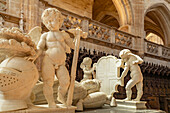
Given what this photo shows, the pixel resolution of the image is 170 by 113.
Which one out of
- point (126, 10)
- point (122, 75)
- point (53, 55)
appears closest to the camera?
point (53, 55)

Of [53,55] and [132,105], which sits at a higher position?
[53,55]

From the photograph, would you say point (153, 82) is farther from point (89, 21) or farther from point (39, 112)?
point (39, 112)

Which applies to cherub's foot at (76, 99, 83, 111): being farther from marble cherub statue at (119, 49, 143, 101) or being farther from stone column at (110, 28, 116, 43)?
stone column at (110, 28, 116, 43)

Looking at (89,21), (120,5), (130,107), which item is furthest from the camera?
(120,5)

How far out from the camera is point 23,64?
232 cm

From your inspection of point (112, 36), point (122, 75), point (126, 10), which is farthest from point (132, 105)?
point (126, 10)

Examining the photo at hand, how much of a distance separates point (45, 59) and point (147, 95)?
303 inches

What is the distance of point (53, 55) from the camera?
2.69 metres

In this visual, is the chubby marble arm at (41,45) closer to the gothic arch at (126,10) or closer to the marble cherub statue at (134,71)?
the marble cherub statue at (134,71)

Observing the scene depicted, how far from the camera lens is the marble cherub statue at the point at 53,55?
2.62m

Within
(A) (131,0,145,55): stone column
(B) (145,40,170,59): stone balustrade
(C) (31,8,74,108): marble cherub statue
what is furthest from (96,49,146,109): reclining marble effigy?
(B) (145,40,170,59): stone balustrade

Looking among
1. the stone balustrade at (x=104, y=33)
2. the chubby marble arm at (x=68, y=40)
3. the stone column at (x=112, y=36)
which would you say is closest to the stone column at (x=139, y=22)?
the stone balustrade at (x=104, y=33)

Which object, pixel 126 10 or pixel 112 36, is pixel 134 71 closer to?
pixel 112 36

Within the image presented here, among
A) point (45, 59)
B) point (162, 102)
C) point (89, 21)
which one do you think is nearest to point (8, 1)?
point (89, 21)
